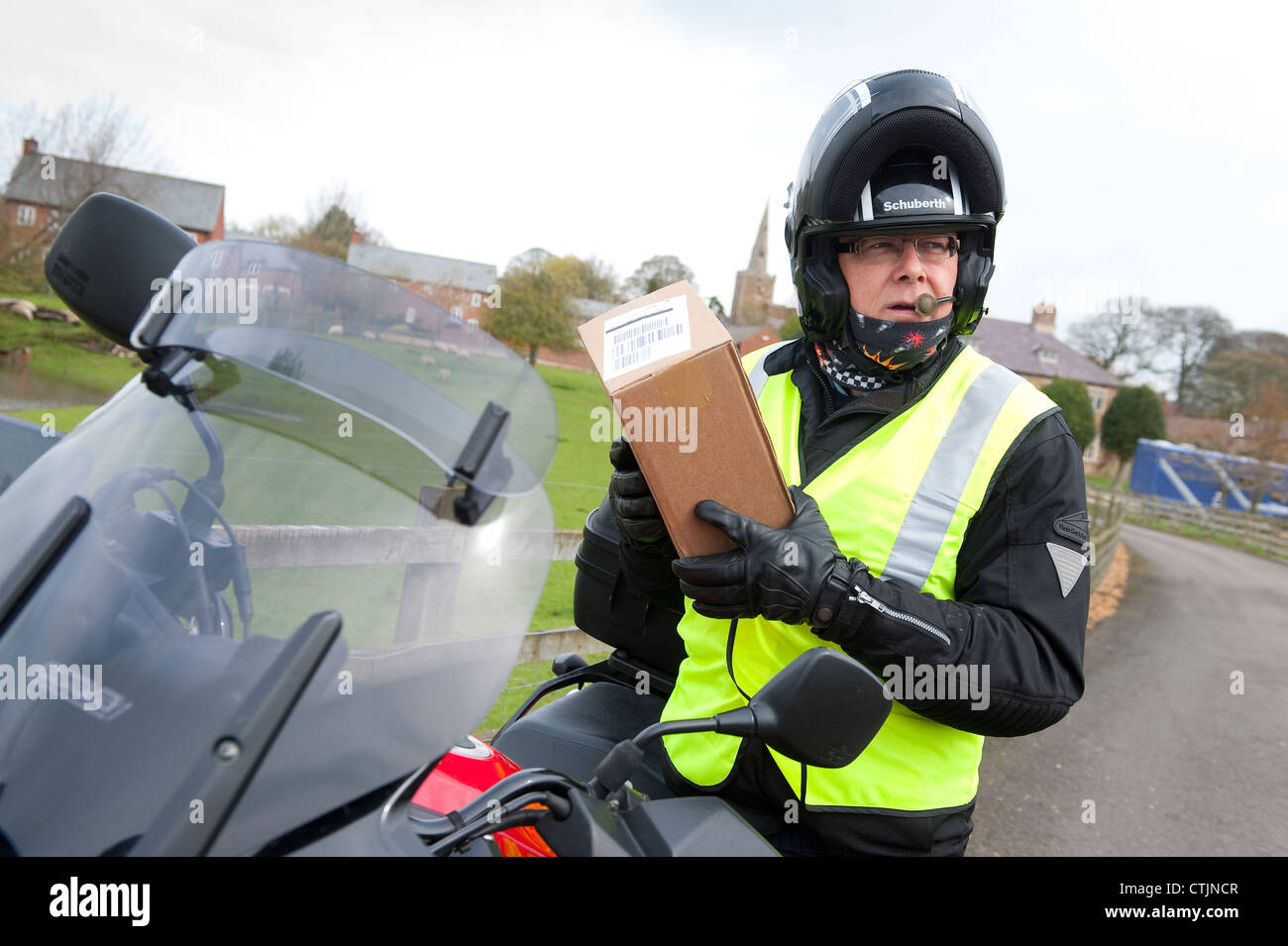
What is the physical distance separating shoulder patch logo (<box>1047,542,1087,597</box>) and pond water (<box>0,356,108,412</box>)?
2170 cm

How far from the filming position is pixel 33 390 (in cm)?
2358

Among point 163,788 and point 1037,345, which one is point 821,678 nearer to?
point 163,788

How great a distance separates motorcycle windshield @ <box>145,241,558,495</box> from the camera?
163cm

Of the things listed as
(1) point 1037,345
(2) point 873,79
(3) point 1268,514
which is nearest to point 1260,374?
(3) point 1268,514

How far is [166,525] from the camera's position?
4.94 ft

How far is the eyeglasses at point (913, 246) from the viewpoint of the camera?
233cm

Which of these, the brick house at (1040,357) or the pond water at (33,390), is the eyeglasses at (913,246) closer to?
the pond water at (33,390)

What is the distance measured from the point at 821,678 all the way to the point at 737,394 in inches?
23.8

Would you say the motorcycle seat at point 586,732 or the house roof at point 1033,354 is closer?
the motorcycle seat at point 586,732

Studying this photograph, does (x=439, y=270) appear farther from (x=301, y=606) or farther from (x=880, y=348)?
(x=301, y=606)

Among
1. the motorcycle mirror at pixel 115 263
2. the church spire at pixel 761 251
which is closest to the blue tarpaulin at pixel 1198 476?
the motorcycle mirror at pixel 115 263
